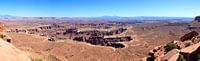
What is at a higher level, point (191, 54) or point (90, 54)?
point (191, 54)

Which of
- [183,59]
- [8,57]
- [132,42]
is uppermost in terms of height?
[8,57]

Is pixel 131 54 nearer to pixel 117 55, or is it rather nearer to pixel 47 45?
pixel 117 55

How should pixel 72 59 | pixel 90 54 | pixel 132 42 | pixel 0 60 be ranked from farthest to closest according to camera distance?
pixel 132 42 → pixel 90 54 → pixel 72 59 → pixel 0 60

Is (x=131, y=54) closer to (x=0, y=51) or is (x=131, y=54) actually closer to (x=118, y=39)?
(x=118, y=39)

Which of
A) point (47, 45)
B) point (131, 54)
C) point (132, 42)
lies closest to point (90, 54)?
point (131, 54)

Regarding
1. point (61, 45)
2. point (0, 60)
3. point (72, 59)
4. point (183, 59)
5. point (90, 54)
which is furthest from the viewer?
point (61, 45)

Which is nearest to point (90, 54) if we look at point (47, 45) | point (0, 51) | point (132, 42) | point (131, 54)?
point (131, 54)

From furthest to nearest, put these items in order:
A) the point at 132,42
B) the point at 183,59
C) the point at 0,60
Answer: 1. the point at 132,42
2. the point at 183,59
3. the point at 0,60

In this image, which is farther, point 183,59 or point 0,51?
point 183,59

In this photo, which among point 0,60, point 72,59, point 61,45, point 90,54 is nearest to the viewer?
point 0,60
